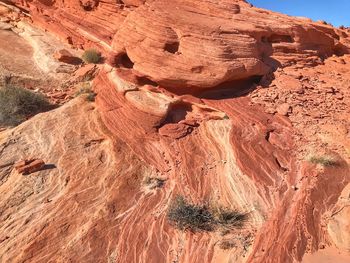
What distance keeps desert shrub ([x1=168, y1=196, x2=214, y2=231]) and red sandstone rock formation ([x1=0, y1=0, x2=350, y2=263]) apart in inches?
7.0

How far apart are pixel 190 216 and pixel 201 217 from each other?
0.27 m

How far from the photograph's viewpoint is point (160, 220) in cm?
837

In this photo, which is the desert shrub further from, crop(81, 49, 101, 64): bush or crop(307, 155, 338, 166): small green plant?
crop(81, 49, 101, 64): bush

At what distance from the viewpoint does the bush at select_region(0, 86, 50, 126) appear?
1085 cm

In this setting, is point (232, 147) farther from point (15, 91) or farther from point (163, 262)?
point (15, 91)

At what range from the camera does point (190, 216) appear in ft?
27.0

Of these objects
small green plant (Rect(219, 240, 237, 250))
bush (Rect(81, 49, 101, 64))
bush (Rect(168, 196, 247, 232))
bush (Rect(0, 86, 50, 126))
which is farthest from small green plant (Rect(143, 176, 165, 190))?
bush (Rect(81, 49, 101, 64))

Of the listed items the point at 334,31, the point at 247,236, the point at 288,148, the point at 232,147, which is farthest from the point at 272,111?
the point at 334,31

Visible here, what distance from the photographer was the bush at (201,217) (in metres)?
8.19

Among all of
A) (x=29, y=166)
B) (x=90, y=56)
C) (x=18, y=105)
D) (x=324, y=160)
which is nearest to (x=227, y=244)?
(x=324, y=160)

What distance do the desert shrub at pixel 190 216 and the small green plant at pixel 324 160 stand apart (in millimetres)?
3320

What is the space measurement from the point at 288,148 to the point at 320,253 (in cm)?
333

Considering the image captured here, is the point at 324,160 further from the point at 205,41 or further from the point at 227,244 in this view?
the point at 205,41

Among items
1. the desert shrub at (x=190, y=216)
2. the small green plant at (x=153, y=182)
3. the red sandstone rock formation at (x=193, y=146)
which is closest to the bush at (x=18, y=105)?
the red sandstone rock formation at (x=193, y=146)
